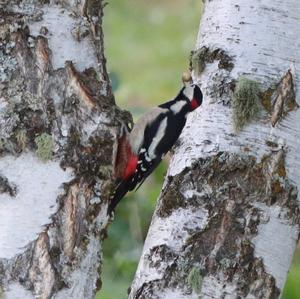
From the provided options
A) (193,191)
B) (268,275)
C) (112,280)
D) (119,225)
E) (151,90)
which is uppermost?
(151,90)

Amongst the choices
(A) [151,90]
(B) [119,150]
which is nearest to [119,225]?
(B) [119,150]

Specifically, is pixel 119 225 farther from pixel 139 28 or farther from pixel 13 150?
pixel 139 28

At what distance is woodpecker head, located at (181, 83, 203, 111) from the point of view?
2761 millimetres

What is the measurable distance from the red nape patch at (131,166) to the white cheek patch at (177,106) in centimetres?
19

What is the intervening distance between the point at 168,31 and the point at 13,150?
7.54 metres

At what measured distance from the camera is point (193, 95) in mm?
2822

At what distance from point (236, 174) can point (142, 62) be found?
21.0 feet

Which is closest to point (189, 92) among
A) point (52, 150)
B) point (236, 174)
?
point (236, 174)

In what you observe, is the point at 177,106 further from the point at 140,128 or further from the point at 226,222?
the point at 226,222

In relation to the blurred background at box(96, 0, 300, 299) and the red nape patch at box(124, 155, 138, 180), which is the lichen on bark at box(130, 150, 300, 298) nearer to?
the red nape patch at box(124, 155, 138, 180)

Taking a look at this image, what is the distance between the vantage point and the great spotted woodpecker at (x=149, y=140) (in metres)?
2.87

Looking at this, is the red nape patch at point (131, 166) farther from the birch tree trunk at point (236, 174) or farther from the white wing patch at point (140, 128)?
→ the birch tree trunk at point (236, 174)

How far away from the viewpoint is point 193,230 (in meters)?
2.56

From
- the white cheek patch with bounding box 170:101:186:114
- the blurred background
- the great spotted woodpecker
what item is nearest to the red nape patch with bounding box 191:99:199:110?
the great spotted woodpecker
